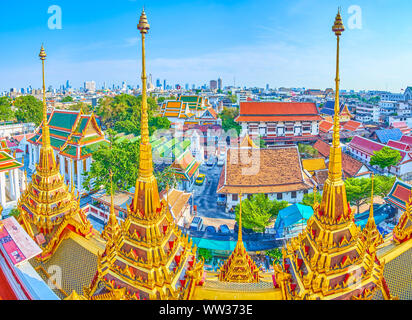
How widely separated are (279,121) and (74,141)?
3662 centimetres

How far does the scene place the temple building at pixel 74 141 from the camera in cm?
2967

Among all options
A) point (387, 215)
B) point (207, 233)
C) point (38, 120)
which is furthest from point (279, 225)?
point (38, 120)

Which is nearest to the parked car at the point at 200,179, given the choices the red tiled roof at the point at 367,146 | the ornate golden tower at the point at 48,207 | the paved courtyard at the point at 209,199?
the paved courtyard at the point at 209,199

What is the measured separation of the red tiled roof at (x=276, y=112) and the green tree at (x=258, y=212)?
33.7 metres

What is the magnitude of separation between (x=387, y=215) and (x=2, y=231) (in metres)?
24.4

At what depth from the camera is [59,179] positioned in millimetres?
11703

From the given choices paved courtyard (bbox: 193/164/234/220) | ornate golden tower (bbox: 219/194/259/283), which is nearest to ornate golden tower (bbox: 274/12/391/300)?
ornate golden tower (bbox: 219/194/259/283)

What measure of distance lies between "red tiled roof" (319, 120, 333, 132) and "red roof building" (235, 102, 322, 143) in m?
2.85

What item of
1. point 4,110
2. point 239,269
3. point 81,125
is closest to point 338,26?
point 239,269

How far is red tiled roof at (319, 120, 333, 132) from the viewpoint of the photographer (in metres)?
57.6

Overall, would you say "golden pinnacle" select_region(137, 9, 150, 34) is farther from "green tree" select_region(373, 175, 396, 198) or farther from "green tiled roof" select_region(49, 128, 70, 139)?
"green tiled roof" select_region(49, 128, 70, 139)

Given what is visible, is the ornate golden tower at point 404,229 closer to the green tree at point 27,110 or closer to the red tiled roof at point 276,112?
the red tiled roof at point 276,112

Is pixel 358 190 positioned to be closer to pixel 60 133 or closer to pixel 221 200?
pixel 221 200

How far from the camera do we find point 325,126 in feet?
193
